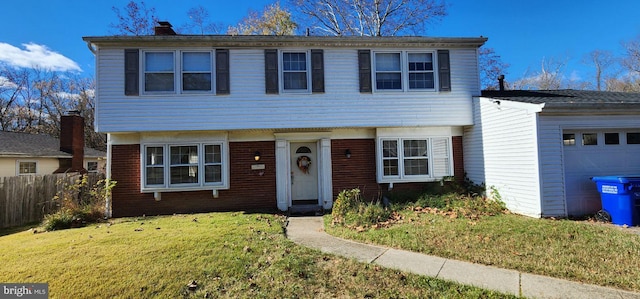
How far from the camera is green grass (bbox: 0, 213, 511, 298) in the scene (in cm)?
383

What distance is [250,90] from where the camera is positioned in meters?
9.17

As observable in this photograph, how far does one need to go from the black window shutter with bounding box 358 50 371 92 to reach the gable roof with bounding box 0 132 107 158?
16584 millimetres

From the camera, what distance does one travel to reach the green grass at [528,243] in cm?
423

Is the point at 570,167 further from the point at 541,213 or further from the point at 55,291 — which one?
the point at 55,291

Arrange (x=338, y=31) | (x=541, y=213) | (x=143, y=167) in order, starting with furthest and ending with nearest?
(x=338, y=31) < (x=143, y=167) < (x=541, y=213)

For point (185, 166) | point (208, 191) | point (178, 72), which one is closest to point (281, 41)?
point (178, 72)

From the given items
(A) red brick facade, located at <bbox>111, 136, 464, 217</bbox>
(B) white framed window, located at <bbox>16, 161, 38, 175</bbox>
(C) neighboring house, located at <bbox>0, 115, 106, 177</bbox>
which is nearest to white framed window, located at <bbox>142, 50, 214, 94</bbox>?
(A) red brick facade, located at <bbox>111, 136, 464, 217</bbox>

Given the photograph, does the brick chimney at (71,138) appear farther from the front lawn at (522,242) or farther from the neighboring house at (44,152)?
the front lawn at (522,242)

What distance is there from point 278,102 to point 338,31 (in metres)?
14.1

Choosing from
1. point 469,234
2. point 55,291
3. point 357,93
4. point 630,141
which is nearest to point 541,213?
point 469,234

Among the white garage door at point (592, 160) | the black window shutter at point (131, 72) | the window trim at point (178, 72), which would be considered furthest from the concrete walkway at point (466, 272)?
the black window shutter at point (131, 72)

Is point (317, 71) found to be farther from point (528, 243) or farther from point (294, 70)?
point (528, 243)

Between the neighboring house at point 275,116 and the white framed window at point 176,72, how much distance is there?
0.10ft

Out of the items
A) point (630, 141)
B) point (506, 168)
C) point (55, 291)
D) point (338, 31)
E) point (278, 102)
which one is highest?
point (338, 31)
